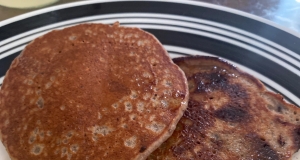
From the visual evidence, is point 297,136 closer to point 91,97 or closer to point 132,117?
point 132,117

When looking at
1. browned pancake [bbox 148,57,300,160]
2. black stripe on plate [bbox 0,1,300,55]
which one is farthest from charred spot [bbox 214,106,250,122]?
black stripe on plate [bbox 0,1,300,55]

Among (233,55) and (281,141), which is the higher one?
(233,55)

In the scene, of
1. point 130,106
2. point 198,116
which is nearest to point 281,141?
point 198,116

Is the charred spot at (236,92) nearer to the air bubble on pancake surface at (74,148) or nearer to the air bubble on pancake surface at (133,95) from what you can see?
the air bubble on pancake surface at (133,95)

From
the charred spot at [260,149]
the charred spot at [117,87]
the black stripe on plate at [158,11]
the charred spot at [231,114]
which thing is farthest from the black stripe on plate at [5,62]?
the charred spot at [260,149]

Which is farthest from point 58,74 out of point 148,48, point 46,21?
point 46,21

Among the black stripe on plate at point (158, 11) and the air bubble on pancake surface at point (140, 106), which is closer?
the air bubble on pancake surface at point (140, 106)

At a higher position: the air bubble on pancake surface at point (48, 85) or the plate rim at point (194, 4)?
the plate rim at point (194, 4)
